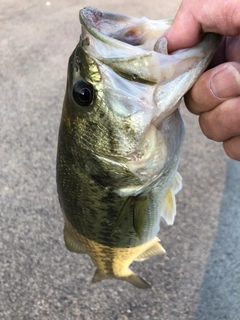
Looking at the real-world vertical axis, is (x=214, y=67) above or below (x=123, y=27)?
below

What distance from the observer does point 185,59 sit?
104 cm

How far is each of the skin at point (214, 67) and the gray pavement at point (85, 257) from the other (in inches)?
55.3

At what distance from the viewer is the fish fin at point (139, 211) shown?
128 centimetres

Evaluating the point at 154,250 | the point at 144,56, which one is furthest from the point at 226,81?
the point at 154,250

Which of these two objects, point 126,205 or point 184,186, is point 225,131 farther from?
point 184,186

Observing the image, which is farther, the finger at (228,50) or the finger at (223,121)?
the finger at (228,50)

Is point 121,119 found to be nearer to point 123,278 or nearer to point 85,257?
point 123,278

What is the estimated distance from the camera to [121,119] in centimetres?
109

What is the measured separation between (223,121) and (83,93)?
0.47 m

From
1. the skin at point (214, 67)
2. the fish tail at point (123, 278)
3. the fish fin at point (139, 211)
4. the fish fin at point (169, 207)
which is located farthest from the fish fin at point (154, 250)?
the skin at point (214, 67)

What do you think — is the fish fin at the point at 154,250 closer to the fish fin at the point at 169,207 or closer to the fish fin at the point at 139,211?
the fish fin at the point at 169,207

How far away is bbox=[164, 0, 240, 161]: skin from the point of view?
1.08 meters

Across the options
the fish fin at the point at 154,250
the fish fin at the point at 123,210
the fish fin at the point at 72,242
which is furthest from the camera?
the fish fin at the point at 154,250

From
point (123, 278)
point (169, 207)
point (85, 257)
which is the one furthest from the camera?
point (85, 257)
